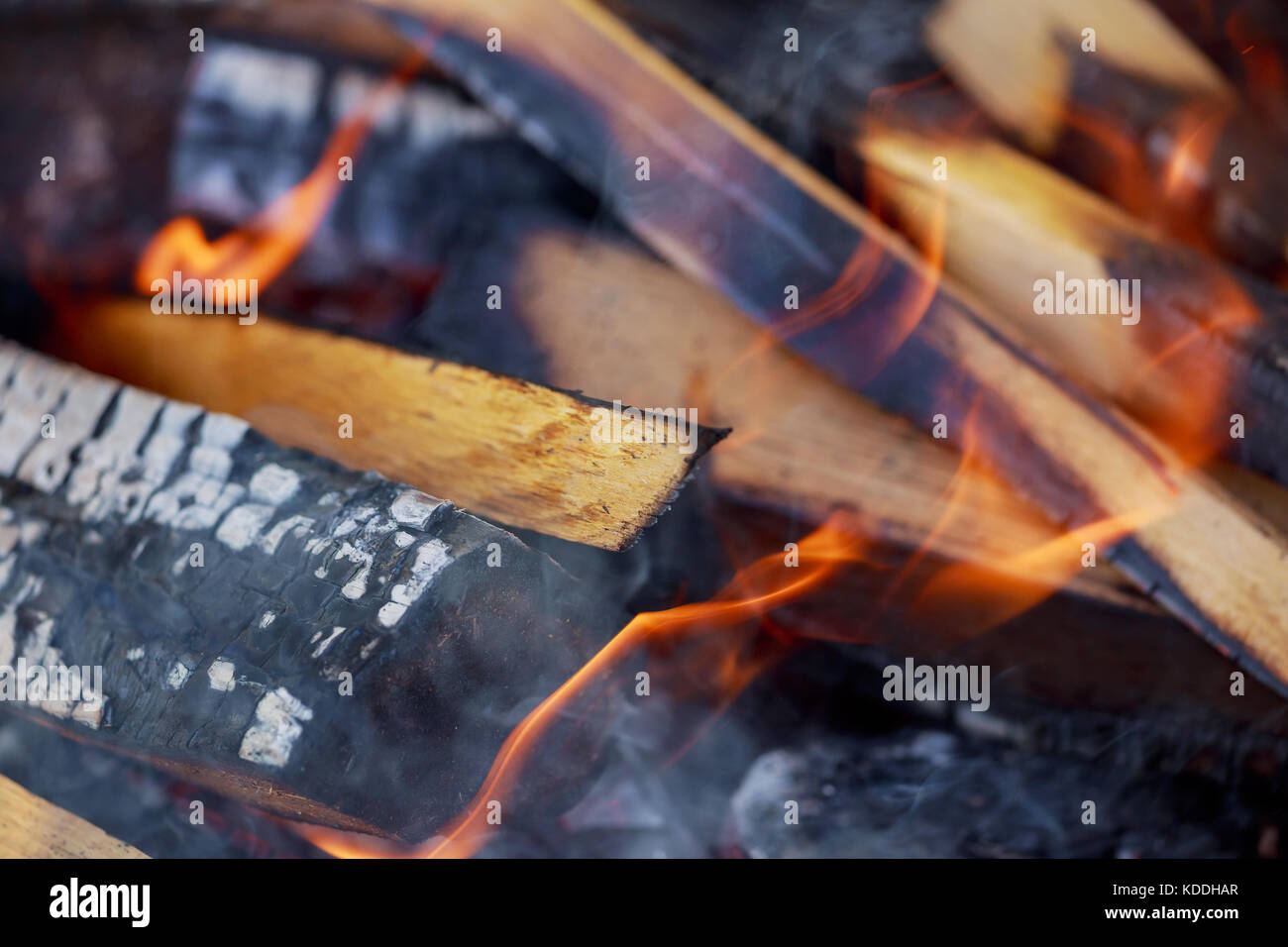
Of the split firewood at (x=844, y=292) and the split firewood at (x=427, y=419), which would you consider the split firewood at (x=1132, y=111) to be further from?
the split firewood at (x=427, y=419)

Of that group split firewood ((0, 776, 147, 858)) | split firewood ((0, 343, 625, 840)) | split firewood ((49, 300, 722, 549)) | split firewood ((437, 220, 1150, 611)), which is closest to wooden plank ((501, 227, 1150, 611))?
split firewood ((437, 220, 1150, 611))

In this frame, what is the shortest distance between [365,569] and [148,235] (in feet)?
3.90

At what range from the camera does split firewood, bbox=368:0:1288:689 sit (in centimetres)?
124

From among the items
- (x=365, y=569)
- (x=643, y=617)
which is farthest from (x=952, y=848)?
(x=365, y=569)

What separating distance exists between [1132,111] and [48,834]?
1.96 m

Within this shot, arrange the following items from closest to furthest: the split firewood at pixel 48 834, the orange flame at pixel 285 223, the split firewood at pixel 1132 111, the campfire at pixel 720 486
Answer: the campfire at pixel 720 486 → the split firewood at pixel 48 834 → the split firewood at pixel 1132 111 → the orange flame at pixel 285 223

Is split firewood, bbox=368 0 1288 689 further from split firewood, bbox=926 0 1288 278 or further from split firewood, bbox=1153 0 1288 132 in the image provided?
split firewood, bbox=1153 0 1288 132

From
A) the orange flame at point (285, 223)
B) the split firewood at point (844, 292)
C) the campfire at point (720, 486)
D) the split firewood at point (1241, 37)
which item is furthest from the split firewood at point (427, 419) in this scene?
the split firewood at point (1241, 37)

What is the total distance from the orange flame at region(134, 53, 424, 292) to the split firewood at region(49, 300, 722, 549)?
0.25 meters

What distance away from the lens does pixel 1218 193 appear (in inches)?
56.9

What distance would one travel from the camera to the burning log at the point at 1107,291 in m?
1.29

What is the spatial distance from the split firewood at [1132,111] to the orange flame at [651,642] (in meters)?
0.82

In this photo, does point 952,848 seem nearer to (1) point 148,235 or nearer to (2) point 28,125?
(1) point 148,235

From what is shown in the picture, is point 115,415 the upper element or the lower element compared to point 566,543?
upper
